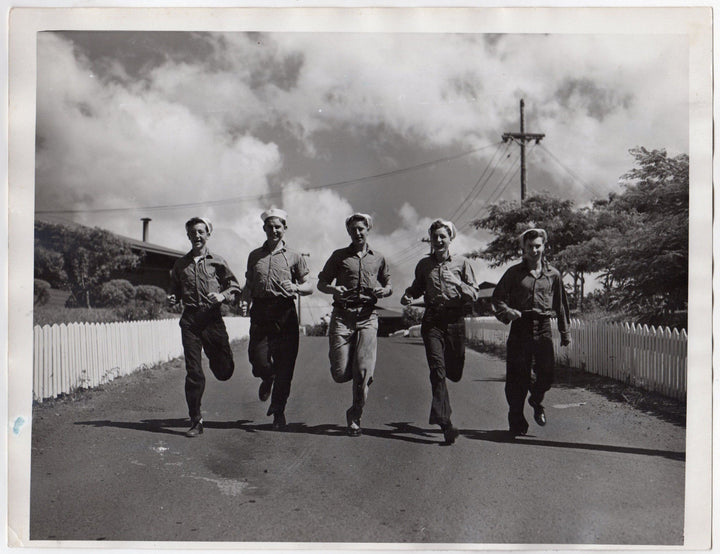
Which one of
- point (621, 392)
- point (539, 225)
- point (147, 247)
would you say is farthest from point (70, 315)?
point (621, 392)

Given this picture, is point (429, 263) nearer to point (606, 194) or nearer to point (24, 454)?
point (606, 194)

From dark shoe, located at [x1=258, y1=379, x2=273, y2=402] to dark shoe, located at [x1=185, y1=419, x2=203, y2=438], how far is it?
0.49 meters

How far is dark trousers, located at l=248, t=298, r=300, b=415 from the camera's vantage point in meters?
4.39

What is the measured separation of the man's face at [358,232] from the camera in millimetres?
4312

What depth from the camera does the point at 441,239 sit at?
14.1ft

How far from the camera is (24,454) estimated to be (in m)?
4.31

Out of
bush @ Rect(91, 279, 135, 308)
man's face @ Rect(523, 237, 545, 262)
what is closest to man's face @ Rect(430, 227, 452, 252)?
man's face @ Rect(523, 237, 545, 262)

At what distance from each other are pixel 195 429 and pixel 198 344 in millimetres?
638

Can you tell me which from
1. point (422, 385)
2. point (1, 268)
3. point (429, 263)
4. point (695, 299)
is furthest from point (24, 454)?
point (695, 299)

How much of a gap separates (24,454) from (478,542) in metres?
3.35

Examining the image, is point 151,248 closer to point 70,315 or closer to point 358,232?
point 70,315

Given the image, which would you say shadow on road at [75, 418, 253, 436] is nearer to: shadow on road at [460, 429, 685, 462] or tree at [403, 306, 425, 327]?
tree at [403, 306, 425, 327]

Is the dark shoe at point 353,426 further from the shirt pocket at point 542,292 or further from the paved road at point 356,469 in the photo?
the shirt pocket at point 542,292

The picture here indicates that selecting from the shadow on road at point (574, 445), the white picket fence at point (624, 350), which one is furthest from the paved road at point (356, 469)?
the white picket fence at point (624, 350)
